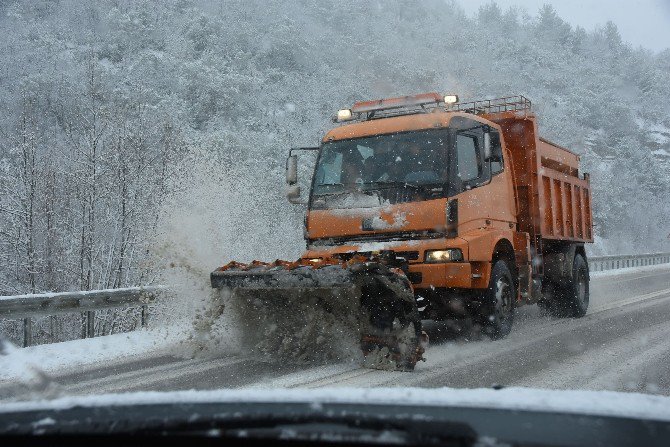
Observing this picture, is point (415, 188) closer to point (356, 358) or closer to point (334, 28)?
point (356, 358)

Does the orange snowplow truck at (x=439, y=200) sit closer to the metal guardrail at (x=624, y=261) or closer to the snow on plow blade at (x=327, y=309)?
the snow on plow blade at (x=327, y=309)

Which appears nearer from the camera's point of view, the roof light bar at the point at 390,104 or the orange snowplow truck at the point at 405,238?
the orange snowplow truck at the point at 405,238

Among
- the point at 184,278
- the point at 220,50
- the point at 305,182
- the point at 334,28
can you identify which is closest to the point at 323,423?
the point at 184,278

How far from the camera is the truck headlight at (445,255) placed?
22.2 feet

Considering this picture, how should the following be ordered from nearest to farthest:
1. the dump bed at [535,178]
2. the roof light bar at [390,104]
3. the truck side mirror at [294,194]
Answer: the truck side mirror at [294,194] → the roof light bar at [390,104] → the dump bed at [535,178]

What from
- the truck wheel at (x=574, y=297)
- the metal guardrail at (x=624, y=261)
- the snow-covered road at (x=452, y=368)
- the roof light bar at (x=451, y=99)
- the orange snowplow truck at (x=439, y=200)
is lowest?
the snow-covered road at (x=452, y=368)

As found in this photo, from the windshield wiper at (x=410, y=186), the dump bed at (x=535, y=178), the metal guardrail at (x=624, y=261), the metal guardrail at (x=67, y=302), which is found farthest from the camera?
the metal guardrail at (x=624, y=261)

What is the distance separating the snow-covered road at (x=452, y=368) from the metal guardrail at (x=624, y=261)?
16.4m

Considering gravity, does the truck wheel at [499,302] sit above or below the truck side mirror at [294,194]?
below

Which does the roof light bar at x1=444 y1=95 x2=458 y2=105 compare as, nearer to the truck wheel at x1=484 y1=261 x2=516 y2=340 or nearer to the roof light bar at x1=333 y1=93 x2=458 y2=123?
the roof light bar at x1=333 y1=93 x2=458 y2=123

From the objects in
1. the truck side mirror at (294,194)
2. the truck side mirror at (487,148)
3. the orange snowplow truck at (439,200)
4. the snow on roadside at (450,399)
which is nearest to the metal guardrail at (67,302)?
the truck side mirror at (294,194)

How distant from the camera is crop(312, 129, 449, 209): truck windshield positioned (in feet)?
23.5

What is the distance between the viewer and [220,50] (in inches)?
1993

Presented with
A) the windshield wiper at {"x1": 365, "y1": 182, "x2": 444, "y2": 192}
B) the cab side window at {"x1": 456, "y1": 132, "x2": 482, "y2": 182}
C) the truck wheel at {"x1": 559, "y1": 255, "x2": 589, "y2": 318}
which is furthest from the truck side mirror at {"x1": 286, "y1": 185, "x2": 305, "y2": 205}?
the truck wheel at {"x1": 559, "y1": 255, "x2": 589, "y2": 318}
